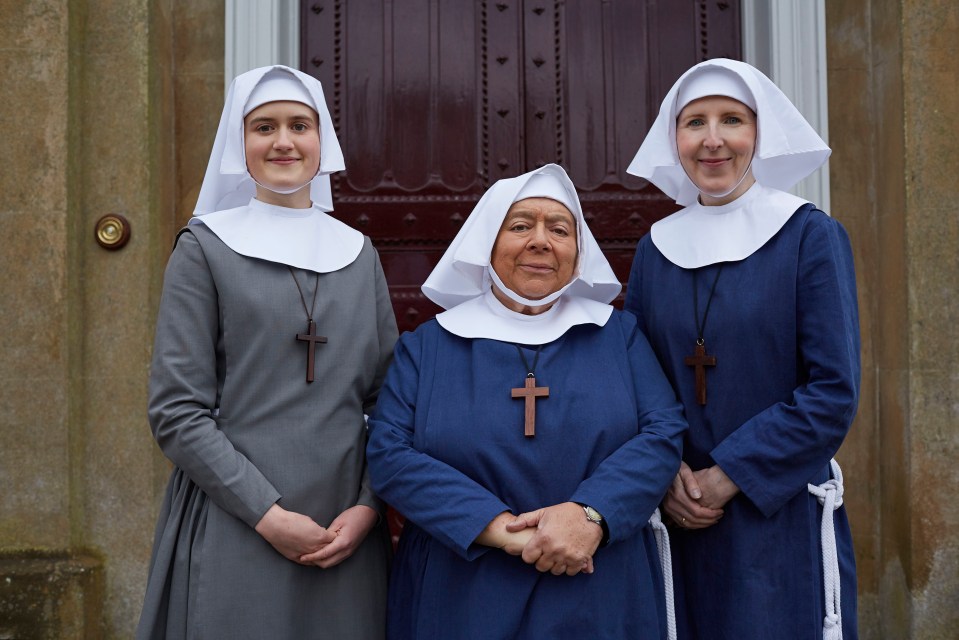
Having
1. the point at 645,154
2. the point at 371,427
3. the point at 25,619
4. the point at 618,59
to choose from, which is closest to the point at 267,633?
the point at 371,427

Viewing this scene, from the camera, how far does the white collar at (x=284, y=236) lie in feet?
7.73

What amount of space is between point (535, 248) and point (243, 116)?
86 centimetres

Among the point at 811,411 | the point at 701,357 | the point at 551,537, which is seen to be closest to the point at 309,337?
the point at 551,537

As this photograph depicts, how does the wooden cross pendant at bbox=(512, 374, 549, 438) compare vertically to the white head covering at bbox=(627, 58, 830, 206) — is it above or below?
below

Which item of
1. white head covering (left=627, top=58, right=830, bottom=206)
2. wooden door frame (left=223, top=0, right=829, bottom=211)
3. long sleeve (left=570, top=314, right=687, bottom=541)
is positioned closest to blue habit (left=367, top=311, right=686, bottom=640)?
long sleeve (left=570, top=314, right=687, bottom=541)

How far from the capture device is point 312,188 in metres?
2.74

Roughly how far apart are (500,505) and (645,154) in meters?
1.11

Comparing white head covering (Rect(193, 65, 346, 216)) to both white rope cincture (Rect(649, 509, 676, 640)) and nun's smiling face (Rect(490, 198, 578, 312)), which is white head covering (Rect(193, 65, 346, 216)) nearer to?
nun's smiling face (Rect(490, 198, 578, 312))

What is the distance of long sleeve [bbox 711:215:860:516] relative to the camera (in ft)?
7.26

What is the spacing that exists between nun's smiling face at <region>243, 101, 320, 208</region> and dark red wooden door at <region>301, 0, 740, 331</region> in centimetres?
194

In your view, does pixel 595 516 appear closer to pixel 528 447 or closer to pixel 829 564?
pixel 528 447

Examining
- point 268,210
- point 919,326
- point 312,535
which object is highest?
point 268,210

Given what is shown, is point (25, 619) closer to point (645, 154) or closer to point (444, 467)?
point (444, 467)

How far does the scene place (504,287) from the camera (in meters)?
2.42
